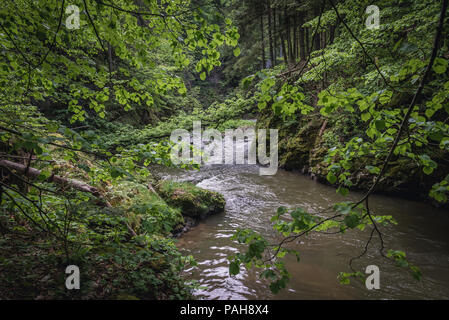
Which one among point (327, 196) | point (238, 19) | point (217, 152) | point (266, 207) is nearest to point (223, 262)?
point (266, 207)

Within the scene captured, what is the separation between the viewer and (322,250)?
4.90 m

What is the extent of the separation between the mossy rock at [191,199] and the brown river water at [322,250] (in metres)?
0.32

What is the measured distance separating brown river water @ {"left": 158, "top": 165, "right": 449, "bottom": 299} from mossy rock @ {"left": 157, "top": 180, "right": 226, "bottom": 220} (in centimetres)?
32

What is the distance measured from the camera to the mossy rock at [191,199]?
6.64 metres

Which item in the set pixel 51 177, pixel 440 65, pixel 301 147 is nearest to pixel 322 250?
pixel 440 65

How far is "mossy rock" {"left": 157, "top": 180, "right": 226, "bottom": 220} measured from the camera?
664 centimetres

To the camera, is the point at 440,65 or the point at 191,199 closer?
the point at 440,65

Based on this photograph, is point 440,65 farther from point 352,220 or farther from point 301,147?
point 301,147

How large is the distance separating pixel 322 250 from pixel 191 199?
3.72 meters

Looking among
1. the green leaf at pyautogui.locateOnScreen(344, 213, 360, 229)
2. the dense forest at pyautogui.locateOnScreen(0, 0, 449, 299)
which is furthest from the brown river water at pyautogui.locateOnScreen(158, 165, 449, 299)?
the green leaf at pyautogui.locateOnScreen(344, 213, 360, 229)

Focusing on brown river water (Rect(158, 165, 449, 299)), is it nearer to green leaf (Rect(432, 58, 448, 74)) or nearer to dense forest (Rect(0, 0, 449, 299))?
dense forest (Rect(0, 0, 449, 299))

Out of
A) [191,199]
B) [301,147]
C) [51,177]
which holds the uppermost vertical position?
[301,147]

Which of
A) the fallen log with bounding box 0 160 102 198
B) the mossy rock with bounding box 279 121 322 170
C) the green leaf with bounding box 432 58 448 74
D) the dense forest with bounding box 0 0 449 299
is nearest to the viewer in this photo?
the green leaf with bounding box 432 58 448 74

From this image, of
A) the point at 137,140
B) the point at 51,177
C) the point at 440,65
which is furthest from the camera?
the point at 137,140
